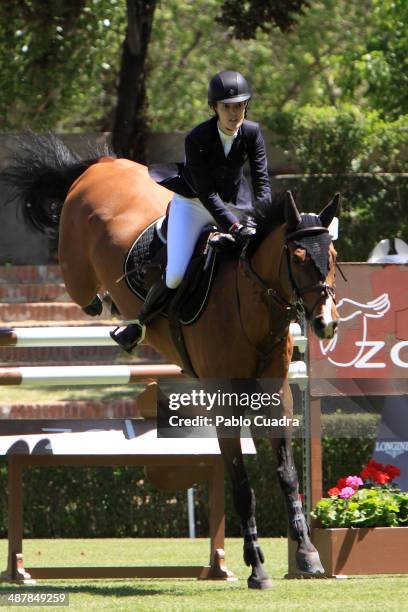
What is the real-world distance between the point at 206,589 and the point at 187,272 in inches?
66.0

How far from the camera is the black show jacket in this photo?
20.8 ft

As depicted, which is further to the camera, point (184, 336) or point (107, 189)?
point (107, 189)

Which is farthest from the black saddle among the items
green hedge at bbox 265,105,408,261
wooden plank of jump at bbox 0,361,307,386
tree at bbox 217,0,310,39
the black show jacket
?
tree at bbox 217,0,310,39

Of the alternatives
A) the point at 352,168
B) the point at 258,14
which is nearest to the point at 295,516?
the point at 258,14

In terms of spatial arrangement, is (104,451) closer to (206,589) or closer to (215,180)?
(206,589)

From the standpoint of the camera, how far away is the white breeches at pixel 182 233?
659 centimetres

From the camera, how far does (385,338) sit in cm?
660

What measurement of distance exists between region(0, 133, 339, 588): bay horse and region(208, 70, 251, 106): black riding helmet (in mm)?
586

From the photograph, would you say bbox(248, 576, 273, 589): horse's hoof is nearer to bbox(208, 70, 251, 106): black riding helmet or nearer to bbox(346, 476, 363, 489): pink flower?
bbox(346, 476, 363, 489): pink flower

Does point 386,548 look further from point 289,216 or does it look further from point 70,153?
point 70,153

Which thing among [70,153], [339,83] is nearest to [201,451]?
[70,153]

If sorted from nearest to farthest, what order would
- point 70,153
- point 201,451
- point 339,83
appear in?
point 201,451 → point 70,153 → point 339,83

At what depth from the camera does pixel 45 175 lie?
8.61 meters

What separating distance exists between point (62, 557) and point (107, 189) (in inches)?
100
